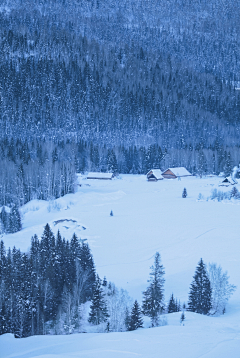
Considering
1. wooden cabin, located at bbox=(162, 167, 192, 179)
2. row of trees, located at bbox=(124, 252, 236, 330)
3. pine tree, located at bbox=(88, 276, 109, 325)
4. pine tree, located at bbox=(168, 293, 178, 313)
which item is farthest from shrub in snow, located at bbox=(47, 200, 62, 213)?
wooden cabin, located at bbox=(162, 167, 192, 179)

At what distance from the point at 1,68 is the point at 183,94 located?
2155 inches

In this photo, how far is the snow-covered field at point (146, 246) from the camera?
40.6 feet

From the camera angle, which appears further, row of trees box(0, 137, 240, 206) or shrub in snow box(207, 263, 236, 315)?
row of trees box(0, 137, 240, 206)

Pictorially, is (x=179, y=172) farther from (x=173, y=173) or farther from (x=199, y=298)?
(x=199, y=298)

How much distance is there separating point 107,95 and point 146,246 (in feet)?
288

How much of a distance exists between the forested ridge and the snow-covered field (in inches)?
394

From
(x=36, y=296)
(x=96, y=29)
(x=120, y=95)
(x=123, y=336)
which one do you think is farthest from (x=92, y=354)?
(x=96, y=29)

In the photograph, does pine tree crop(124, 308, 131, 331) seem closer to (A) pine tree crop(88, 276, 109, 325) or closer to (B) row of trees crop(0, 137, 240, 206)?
(A) pine tree crop(88, 276, 109, 325)

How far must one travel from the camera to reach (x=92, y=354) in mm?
11500

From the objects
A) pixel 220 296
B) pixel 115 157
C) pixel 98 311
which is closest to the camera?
pixel 98 311

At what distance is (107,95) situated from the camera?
4363 inches

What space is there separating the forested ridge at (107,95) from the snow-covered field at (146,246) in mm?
10004

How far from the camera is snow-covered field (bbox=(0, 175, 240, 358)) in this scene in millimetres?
12375

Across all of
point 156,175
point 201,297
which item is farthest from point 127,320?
point 156,175
